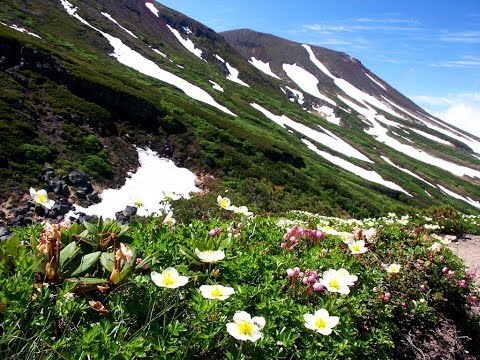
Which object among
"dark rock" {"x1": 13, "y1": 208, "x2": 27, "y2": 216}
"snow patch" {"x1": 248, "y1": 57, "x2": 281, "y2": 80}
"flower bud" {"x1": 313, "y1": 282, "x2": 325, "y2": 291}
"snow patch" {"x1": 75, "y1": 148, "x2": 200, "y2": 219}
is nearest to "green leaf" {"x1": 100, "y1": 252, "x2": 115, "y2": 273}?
"flower bud" {"x1": 313, "y1": 282, "x2": 325, "y2": 291}

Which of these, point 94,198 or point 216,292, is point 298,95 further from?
point 216,292

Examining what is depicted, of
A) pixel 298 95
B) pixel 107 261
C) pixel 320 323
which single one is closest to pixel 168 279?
pixel 107 261

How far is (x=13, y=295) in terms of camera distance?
2.49 m

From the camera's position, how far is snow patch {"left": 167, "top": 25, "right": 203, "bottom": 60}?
4012 inches

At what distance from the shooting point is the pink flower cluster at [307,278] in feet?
11.7

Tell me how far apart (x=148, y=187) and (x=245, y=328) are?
2105 cm

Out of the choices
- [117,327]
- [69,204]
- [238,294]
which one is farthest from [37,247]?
[69,204]

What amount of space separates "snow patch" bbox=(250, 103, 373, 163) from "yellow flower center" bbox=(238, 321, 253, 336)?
6376cm

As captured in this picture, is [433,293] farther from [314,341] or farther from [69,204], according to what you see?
[69,204]

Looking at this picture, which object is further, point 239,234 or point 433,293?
point 433,293

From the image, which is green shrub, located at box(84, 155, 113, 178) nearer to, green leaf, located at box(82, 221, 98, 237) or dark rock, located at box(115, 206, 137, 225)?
dark rock, located at box(115, 206, 137, 225)

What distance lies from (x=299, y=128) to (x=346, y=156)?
10181 millimetres

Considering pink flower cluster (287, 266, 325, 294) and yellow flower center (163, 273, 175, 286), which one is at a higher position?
yellow flower center (163, 273, 175, 286)

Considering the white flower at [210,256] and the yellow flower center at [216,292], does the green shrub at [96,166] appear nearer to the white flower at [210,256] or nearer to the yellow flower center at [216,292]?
the white flower at [210,256]
